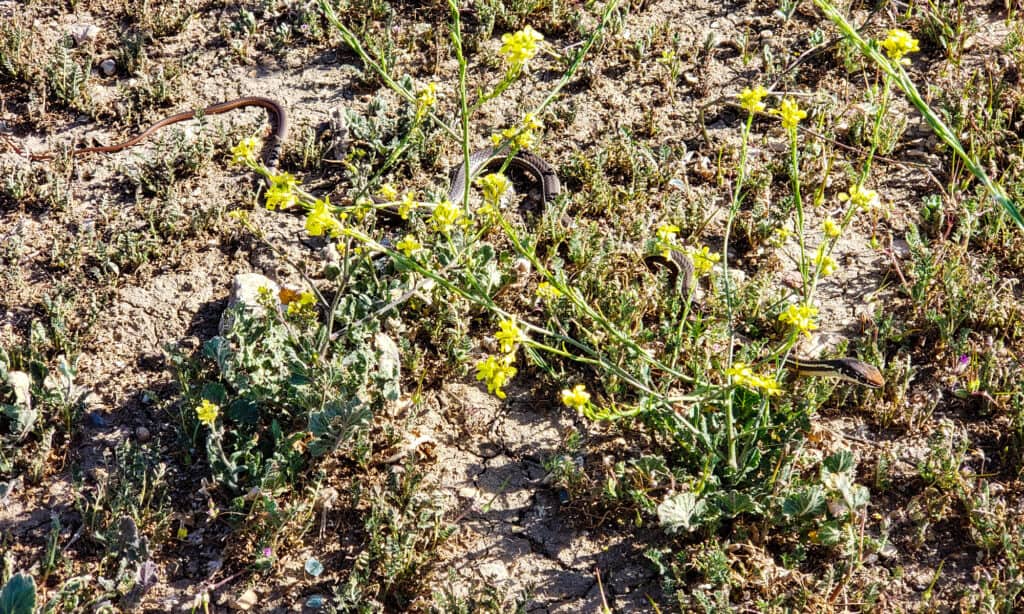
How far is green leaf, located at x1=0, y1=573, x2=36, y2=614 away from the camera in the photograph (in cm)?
409

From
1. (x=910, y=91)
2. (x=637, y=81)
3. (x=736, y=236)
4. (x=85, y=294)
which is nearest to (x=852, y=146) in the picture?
(x=736, y=236)

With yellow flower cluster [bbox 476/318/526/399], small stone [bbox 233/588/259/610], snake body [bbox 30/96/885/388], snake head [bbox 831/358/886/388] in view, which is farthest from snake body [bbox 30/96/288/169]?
snake head [bbox 831/358/886/388]

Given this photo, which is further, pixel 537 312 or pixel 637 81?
pixel 637 81

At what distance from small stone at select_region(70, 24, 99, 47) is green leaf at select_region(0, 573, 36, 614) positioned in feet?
16.8

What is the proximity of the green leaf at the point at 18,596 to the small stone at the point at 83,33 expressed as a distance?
5.12 m

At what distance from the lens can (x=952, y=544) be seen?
182 inches

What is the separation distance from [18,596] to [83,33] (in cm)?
530

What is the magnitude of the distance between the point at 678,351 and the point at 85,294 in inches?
152

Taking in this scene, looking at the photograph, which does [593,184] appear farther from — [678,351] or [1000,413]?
[1000,413]

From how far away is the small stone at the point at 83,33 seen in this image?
7.59 metres

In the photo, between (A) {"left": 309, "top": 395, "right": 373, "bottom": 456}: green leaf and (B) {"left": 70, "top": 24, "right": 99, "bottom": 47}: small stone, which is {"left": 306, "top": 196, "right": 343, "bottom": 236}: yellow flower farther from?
(B) {"left": 70, "top": 24, "right": 99, "bottom": 47}: small stone

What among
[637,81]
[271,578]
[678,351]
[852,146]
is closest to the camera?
[271,578]

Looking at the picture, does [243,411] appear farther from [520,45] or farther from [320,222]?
[520,45]

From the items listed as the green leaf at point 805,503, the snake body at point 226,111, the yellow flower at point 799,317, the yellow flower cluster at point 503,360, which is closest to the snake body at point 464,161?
the snake body at point 226,111
